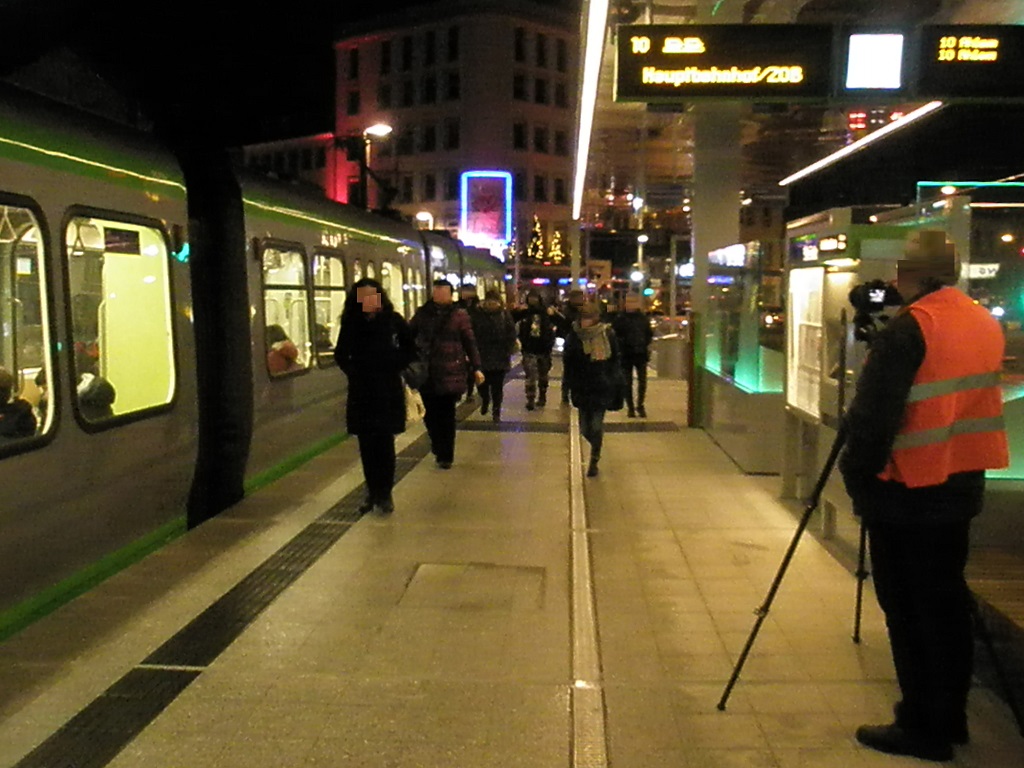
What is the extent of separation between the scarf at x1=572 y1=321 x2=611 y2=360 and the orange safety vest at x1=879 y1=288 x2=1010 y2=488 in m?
6.01

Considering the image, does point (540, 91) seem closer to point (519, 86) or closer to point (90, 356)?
point (519, 86)

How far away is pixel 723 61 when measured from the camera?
8.82 meters

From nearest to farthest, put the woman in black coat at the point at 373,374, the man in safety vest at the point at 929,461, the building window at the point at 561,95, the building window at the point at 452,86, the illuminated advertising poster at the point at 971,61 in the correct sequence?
the man in safety vest at the point at 929,461 < the woman in black coat at the point at 373,374 < the illuminated advertising poster at the point at 971,61 < the building window at the point at 452,86 < the building window at the point at 561,95

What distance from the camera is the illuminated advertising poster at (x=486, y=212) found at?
4419 cm

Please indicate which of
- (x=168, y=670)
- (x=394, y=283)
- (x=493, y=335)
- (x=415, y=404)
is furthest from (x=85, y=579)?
(x=394, y=283)

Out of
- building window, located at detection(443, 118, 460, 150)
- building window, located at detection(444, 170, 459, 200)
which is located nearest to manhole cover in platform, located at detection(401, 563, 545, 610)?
building window, located at detection(444, 170, 459, 200)

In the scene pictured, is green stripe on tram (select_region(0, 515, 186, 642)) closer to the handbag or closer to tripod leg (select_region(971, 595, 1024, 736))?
the handbag

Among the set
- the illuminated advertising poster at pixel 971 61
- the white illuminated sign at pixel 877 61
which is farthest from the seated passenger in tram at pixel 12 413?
the illuminated advertising poster at pixel 971 61

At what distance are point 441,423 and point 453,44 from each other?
59.3 m

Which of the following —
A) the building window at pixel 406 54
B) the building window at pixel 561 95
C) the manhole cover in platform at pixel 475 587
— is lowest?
the manhole cover in platform at pixel 475 587

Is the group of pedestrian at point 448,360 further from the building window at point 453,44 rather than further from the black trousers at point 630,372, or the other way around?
the building window at point 453,44

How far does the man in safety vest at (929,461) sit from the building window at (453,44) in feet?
212

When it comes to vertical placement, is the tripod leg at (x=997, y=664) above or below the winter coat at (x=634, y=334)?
below

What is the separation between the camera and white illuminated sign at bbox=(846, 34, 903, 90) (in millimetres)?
8734
